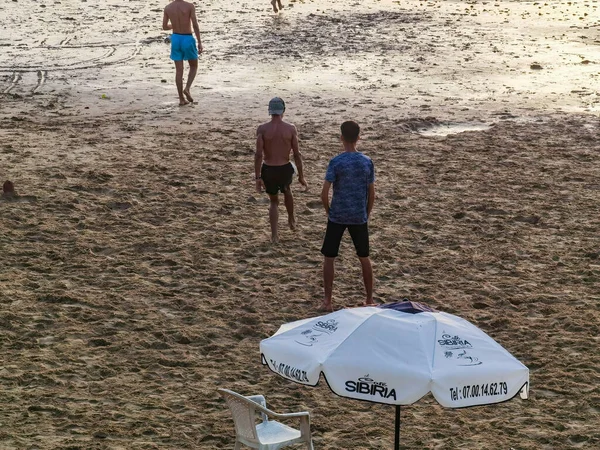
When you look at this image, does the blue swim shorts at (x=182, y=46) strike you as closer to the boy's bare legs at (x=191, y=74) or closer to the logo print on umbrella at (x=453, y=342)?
the boy's bare legs at (x=191, y=74)

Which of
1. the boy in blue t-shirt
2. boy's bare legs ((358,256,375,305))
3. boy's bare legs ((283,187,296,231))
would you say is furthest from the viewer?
boy's bare legs ((283,187,296,231))

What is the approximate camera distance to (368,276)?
8.93 meters

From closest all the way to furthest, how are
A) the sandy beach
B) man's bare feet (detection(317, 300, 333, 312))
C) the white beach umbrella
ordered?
the white beach umbrella
the sandy beach
man's bare feet (detection(317, 300, 333, 312))

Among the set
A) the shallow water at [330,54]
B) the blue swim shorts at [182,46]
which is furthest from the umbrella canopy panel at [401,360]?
the blue swim shorts at [182,46]

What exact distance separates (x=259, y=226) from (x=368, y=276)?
259 centimetres

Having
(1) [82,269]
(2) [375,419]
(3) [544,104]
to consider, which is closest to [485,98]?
(3) [544,104]

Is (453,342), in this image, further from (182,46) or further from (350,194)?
(182,46)

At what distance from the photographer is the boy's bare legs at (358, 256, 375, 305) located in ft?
29.0

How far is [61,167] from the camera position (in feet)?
43.2

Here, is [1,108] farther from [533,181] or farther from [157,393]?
[157,393]

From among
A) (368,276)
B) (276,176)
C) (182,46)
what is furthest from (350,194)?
(182,46)

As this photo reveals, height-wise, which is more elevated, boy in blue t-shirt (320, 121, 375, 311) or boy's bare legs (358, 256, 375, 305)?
boy in blue t-shirt (320, 121, 375, 311)

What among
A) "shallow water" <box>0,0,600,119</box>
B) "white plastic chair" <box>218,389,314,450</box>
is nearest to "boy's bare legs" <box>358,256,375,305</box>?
"white plastic chair" <box>218,389,314,450</box>

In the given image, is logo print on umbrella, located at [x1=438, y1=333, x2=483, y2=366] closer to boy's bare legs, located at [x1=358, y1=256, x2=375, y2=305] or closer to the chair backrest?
the chair backrest
